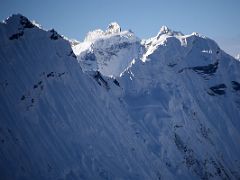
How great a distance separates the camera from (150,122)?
12350cm

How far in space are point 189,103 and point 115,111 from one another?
30972mm

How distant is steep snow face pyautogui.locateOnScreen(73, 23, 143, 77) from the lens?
167125 millimetres

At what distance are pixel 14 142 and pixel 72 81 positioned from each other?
23275mm

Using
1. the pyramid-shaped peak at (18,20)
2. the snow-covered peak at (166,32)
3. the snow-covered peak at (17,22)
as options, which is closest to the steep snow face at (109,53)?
the snow-covered peak at (166,32)

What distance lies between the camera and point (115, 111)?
112 meters

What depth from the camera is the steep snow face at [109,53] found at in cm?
16712

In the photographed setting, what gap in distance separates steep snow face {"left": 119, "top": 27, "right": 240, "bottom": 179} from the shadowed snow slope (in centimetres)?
31

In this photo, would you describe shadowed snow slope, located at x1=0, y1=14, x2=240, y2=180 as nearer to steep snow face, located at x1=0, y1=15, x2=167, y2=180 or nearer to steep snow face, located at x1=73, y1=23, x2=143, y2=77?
steep snow face, located at x1=0, y1=15, x2=167, y2=180

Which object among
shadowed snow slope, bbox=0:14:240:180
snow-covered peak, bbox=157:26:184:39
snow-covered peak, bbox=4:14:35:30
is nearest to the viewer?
shadowed snow slope, bbox=0:14:240:180

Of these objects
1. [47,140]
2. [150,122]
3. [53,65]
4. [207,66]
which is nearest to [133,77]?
[150,122]

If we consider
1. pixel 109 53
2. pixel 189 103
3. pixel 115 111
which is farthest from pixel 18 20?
pixel 109 53

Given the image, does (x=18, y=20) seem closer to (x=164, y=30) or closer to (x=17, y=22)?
(x=17, y=22)

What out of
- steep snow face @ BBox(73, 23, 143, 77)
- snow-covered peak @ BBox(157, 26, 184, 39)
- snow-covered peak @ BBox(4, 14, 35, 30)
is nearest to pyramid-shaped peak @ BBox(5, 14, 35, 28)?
snow-covered peak @ BBox(4, 14, 35, 30)

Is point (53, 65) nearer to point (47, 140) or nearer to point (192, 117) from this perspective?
point (47, 140)
